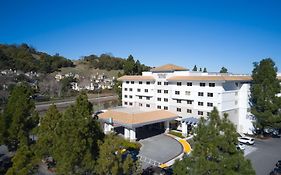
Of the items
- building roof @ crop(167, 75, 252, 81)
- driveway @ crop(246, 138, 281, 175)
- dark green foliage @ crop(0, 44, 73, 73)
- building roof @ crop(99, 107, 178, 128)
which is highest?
Answer: dark green foliage @ crop(0, 44, 73, 73)

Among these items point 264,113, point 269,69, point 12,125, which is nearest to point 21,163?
point 12,125

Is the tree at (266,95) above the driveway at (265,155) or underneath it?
above

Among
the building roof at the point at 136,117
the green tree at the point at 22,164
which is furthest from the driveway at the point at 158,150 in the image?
the green tree at the point at 22,164

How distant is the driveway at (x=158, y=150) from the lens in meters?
26.2

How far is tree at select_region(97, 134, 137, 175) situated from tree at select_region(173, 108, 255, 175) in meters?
3.76

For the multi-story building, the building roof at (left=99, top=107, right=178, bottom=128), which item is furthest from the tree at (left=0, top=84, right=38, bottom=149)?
the multi-story building

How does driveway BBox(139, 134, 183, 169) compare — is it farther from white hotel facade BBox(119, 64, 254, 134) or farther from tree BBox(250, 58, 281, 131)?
tree BBox(250, 58, 281, 131)

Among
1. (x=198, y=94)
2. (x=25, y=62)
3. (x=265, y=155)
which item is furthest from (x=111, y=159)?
(x=25, y=62)

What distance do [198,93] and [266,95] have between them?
430 inches

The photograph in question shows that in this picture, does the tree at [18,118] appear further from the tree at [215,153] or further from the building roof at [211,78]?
the building roof at [211,78]

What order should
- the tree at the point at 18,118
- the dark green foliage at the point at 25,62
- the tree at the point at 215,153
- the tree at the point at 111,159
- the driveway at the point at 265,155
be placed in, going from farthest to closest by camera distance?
the dark green foliage at the point at 25,62
the driveway at the point at 265,155
the tree at the point at 18,118
the tree at the point at 111,159
the tree at the point at 215,153

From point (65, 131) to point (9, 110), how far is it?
11.2m

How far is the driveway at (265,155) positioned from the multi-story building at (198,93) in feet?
15.8

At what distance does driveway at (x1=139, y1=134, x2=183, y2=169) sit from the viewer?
26203 millimetres
